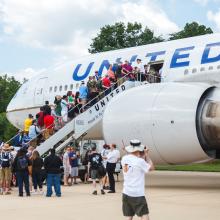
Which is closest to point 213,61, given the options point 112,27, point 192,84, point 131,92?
point 192,84

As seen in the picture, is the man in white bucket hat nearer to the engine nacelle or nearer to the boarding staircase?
the engine nacelle

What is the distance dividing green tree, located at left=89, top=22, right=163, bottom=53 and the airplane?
4348cm

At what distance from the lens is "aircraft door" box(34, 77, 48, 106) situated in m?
23.0

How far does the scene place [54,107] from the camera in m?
20.7

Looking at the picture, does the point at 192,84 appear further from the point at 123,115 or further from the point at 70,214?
the point at 70,214

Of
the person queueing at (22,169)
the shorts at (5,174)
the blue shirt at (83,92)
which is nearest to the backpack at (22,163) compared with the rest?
the person queueing at (22,169)

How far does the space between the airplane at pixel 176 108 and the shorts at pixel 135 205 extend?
6741mm

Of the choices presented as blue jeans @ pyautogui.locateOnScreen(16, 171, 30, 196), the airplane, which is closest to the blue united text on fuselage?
the airplane

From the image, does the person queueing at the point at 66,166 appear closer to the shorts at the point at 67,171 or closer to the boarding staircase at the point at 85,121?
the shorts at the point at 67,171

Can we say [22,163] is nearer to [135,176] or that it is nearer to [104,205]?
[104,205]

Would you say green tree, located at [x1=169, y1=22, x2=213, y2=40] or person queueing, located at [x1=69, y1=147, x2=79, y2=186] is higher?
green tree, located at [x1=169, y1=22, x2=213, y2=40]

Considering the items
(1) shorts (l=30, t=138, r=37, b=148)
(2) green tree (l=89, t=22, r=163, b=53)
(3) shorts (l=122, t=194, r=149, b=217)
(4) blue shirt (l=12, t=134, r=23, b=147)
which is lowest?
(3) shorts (l=122, t=194, r=149, b=217)

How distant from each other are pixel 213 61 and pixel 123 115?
132 inches

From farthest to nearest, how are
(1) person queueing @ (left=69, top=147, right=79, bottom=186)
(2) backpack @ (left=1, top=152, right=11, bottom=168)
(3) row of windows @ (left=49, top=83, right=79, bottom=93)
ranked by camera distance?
(3) row of windows @ (left=49, top=83, right=79, bottom=93), (1) person queueing @ (left=69, top=147, right=79, bottom=186), (2) backpack @ (left=1, top=152, right=11, bottom=168)
